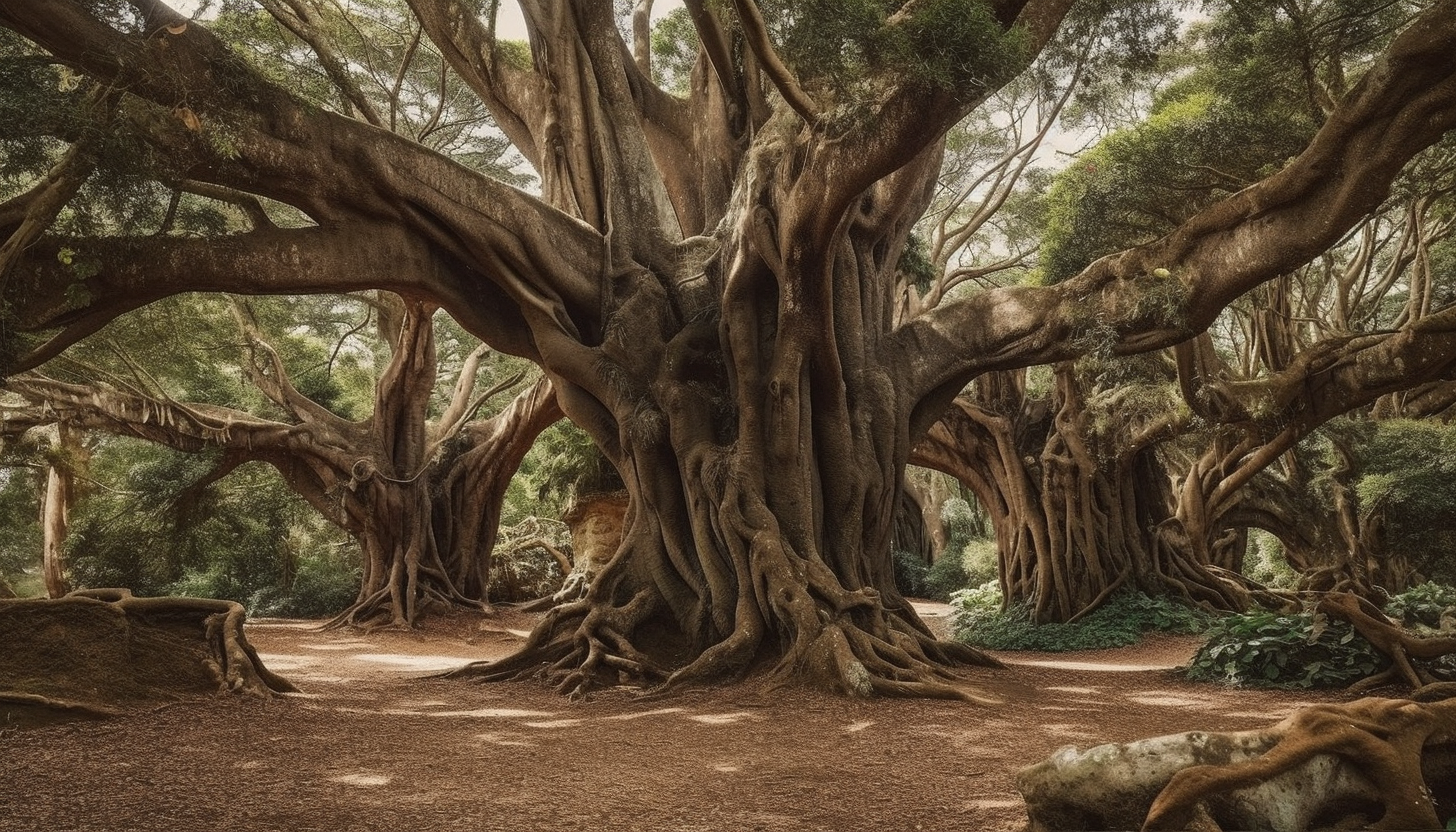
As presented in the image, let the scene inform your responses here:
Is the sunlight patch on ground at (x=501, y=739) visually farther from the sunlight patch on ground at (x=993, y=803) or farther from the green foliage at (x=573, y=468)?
the green foliage at (x=573, y=468)

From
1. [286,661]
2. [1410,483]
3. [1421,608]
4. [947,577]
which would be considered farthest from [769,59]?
[947,577]

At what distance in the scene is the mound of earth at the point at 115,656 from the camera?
482 centimetres

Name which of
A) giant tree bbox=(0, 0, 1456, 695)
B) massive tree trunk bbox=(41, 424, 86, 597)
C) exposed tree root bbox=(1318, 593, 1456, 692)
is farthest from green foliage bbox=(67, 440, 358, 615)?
exposed tree root bbox=(1318, 593, 1456, 692)

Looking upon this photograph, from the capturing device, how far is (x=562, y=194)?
980 centimetres

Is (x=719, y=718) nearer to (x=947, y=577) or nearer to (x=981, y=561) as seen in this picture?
(x=981, y=561)

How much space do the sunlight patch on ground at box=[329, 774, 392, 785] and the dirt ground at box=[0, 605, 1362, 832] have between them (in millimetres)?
17

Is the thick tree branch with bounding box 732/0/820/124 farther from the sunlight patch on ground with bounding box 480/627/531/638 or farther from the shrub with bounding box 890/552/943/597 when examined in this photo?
the shrub with bounding box 890/552/943/597

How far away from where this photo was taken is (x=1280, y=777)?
239cm

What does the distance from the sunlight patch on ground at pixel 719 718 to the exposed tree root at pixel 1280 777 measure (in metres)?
2.92

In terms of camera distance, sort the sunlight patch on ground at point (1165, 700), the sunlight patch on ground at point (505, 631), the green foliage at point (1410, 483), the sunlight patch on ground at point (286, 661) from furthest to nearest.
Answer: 1. the sunlight patch on ground at point (505, 631)
2. the green foliage at point (1410, 483)
3. the sunlight patch on ground at point (286, 661)
4. the sunlight patch on ground at point (1165, 700)

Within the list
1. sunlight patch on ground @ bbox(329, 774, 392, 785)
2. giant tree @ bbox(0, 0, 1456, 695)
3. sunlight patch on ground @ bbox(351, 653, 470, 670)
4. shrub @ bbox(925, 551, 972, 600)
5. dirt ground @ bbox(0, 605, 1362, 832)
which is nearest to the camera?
dirt ground @ bbox(0, 605, 1362, 832)

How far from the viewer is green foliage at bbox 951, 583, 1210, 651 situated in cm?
1195

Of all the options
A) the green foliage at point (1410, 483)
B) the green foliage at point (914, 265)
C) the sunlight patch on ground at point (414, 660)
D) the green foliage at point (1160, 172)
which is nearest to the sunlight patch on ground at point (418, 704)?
the sunlight patch on ground at point (414, 660)

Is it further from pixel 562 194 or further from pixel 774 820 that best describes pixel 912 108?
pixel 562 194
